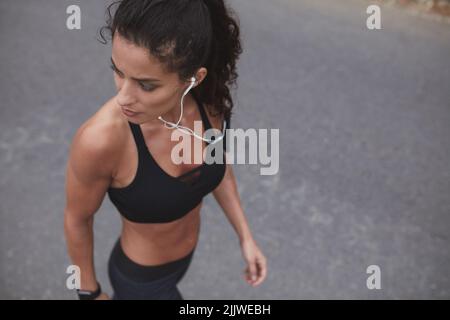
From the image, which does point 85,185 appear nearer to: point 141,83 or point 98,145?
point 98,145

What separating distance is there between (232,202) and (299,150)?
1748mm

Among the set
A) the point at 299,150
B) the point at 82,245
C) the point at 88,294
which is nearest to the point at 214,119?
the point at 82,245

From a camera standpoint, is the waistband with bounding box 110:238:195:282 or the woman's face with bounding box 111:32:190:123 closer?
the woman's face with bounding box 111:32:190:123

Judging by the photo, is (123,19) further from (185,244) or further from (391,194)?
(391,194)

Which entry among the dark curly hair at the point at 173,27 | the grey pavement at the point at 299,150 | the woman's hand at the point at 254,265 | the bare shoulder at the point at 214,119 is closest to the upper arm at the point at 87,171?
the dark curly hair at the point at 173,27

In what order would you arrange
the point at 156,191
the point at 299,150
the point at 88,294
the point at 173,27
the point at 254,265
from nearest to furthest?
the point at 173,27 < the point at 156,191 < the point at 88,294 < the point at 254,265 < the point at 299,150

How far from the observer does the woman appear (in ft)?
4.55

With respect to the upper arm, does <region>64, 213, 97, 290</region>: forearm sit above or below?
below

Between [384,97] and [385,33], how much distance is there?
97cm

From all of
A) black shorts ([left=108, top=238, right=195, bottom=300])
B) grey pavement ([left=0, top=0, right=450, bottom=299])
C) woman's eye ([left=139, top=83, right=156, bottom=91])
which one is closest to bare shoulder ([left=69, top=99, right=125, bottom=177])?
woman's eye ([left=139, top=83, right=156, bottom=91])

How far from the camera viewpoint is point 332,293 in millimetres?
Result: 3064

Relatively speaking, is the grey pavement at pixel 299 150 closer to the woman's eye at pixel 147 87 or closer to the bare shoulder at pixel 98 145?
the bare shoulder at pixel 98 145

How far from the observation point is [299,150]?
386 cm

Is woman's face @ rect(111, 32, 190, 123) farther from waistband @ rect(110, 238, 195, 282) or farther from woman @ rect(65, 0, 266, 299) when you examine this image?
waistband @ rect(110, 238, 195, 282)
